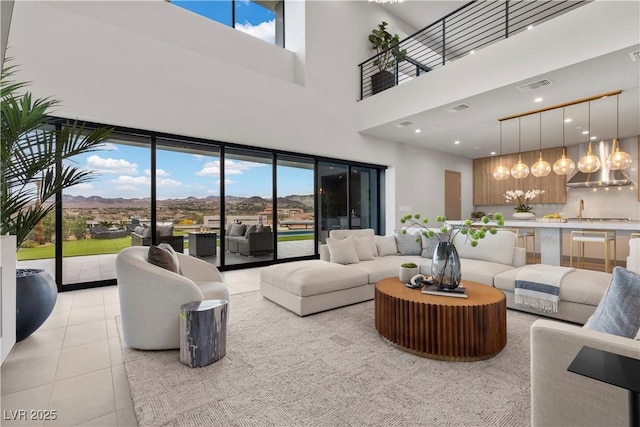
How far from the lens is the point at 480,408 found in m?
1.69

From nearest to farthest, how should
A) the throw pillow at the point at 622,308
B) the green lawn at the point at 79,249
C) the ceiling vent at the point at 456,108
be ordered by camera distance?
1. the throw pillow at the point at 622,308
2. the green lawn at the point at 79,249
3. the ceiling vent at the point at 456,108

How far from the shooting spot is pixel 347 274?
348 cm

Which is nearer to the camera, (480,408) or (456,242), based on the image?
(480,408)

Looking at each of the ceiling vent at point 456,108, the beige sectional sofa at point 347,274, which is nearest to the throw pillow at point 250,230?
the beige sectional sofa at point 347,274

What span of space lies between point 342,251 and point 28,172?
3.32 meters

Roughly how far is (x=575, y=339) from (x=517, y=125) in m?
6.36

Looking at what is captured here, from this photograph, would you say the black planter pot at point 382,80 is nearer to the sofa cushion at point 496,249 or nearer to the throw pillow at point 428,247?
the throw pillow at point 428,247

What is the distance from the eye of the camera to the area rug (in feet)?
5.32

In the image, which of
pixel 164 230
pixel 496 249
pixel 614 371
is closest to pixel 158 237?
pixel 164 230

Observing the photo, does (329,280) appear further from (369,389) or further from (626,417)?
(626,417)

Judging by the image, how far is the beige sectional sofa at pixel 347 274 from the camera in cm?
319

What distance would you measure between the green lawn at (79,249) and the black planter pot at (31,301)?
1599 mm

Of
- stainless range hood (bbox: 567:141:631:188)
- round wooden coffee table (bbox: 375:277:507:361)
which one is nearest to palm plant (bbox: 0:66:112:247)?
round wooden coffee table (bbox: 375:277:507:361)

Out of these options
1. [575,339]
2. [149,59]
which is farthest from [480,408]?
[149,59]
